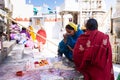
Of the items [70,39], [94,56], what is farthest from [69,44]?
[94,56]

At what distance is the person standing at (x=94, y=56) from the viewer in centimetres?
284

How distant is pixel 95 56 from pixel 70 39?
115 centimetres

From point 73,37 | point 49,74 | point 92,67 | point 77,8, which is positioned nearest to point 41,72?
point 49,74

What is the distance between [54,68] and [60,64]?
319 millimetres

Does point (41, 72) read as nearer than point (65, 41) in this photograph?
Yes

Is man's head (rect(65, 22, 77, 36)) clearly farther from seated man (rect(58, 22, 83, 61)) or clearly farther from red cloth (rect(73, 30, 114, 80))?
red cloth (rect(73, 30, 114, 80))

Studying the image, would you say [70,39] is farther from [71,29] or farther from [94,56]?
[94,56]

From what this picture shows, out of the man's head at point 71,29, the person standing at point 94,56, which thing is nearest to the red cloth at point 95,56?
the person standing at point 94,56

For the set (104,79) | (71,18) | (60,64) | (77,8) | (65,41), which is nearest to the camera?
(104,79)

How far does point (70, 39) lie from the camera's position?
3.95 m

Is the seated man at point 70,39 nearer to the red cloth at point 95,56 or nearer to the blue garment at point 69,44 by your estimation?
the blue garment at point 69,44

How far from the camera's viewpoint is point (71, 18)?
24031mm

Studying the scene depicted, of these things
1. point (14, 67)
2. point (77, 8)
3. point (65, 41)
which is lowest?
point (14, 67)

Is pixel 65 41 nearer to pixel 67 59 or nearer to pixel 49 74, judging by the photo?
pixel 67 59
